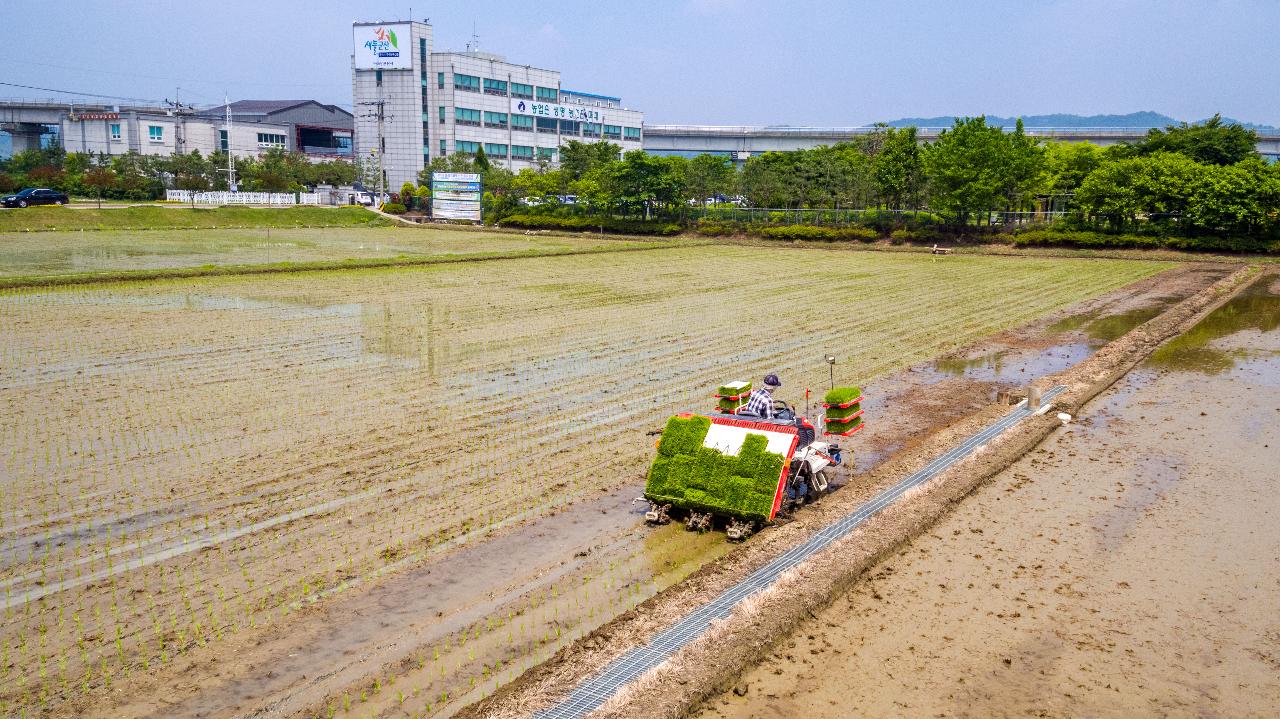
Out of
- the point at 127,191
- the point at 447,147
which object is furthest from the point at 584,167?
the point at 127,191

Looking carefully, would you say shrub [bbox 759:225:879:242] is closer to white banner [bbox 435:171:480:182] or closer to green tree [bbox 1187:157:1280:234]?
green tree [bbox 1187:157:1280:234]

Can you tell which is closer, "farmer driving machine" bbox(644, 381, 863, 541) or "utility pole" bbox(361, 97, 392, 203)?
"farmer driving machine" bbox(644, 381, 863, 541)

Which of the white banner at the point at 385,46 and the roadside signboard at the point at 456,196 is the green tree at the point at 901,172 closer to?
the roadside signboard at the point at 456,196

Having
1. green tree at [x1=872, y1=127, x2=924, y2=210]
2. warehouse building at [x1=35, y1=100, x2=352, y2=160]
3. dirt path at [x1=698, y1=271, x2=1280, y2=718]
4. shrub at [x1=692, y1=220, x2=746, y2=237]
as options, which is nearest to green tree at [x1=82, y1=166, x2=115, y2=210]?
warehouse building at [x1=35, y1=100, x2=352, y2=160]

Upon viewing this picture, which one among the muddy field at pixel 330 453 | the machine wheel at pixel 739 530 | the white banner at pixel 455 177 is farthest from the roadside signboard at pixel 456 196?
the machine wheel at pixel 739 530

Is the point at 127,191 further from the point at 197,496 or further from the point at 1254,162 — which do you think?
the point at 1254,162
